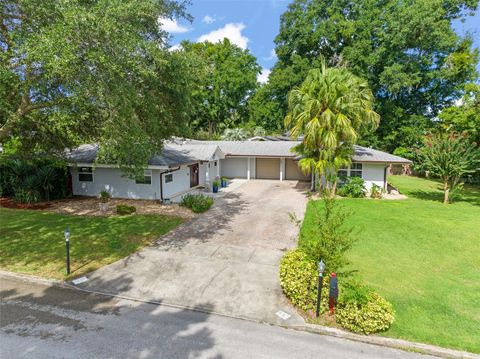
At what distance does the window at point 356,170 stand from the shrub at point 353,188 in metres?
0.90

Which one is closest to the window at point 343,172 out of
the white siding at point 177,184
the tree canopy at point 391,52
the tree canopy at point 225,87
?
the white siding at point 177,184

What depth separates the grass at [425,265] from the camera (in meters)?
5.96

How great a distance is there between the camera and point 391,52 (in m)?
30.0

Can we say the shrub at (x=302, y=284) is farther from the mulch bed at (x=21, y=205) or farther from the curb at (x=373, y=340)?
the mulch bed at (x=21, y=205)

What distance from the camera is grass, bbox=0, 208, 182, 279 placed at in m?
8.52

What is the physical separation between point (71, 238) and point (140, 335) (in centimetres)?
689

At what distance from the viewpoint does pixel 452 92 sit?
31.6 m

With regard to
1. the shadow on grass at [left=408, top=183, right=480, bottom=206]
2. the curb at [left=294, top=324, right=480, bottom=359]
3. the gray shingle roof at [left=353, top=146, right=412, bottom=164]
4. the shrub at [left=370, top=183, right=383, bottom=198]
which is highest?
the gray shingle roof at [left=353, top=146, right=412, bottom=164]

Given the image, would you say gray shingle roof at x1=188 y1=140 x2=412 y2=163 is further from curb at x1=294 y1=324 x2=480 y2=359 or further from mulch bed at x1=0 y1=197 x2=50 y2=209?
curb at x1=294 y1=324 x2=480 y2=359

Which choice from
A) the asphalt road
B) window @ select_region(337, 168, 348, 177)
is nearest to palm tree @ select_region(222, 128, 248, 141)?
window @ select_region(337, 168, 348, 177)

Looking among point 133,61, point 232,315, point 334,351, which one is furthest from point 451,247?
point 133,61

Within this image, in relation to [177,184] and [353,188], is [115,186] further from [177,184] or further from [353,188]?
[353,188]

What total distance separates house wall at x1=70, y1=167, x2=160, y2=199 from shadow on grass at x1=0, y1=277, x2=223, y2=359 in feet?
32.9

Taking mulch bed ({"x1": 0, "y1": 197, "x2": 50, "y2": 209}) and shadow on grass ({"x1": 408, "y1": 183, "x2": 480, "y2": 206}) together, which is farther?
shadow on grass ({"x1": 408, "y1": 183, "x2": 480, "y2": 206})
